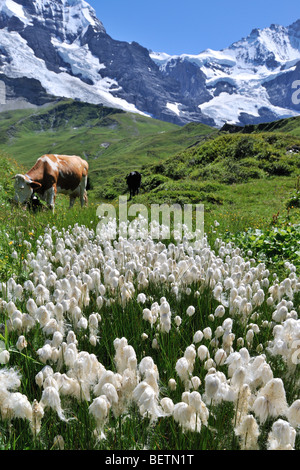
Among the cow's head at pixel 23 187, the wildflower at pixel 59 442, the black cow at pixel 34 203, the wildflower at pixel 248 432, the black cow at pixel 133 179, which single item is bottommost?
the wildflower at pixel 59 442

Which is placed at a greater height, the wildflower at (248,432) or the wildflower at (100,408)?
the wildflower at (100,408)

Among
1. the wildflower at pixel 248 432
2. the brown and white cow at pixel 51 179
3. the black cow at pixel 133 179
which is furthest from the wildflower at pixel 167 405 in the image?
the black cow at pixel 133 179

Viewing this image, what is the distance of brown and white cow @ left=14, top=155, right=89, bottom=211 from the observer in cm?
1164

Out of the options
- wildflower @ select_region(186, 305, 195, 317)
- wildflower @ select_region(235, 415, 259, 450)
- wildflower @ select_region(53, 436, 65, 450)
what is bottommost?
wildflower @ select_region(53, 436, 65, 450)

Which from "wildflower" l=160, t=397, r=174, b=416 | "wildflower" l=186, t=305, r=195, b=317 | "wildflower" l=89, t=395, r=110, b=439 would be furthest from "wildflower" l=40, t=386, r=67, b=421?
"wildflower" l=186, t=305, r=195, b=317

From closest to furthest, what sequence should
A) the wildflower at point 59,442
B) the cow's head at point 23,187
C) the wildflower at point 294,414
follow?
the wildflower at point 294,414
the wildflower at point 59,442
the cow's head at point 23,187

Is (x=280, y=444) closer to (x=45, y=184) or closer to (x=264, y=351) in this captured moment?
(x=264, y=351)

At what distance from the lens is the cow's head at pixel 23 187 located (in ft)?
37.7

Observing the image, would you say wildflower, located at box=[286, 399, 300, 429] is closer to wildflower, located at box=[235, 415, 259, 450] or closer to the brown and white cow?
wildflower, located at box=[235, 415, 259, 450]

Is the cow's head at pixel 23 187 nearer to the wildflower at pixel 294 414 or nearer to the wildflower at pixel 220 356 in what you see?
the wildflower at pixel 220 356

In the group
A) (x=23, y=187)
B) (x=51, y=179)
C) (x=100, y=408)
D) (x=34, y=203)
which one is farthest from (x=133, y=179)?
(x=100, y=408)

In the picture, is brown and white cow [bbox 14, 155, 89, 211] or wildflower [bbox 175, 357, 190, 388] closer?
wildflower [bbox 175, 357, 190, 388]
